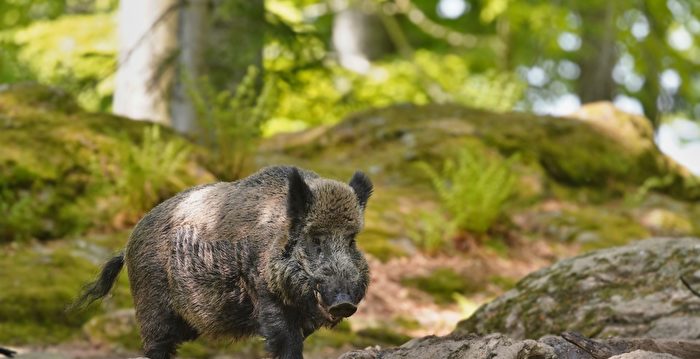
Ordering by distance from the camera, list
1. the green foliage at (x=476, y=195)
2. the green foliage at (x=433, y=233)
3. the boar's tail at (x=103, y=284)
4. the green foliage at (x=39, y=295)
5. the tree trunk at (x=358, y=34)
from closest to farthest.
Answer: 1. the boar's tail at (x=103, y=284)
2. the green foliage at (x=39, y=295)
3. the green foliage at (x=433, y=233)
4. the green foliage at (x=476, y=195)
5. the tree trunk at (x=358, y=34)

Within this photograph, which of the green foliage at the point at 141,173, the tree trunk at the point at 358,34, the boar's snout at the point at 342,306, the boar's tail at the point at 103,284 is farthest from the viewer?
the tree trunk at the point at 358,34

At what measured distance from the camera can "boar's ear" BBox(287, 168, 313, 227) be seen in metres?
4.06

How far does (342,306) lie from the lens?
148 inches

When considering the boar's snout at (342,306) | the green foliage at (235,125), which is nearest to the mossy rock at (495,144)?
the green foliage at (235,125)

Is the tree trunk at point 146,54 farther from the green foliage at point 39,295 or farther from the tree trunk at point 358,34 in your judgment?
the tree trunk at point 358,34

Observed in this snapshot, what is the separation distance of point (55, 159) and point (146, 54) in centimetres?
209

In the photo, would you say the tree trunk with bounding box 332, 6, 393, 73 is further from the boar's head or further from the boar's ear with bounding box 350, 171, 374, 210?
the boar's head

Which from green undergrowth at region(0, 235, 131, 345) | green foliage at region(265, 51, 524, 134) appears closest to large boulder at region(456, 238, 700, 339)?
green undergrowth at region(0, 235, 131, 345)

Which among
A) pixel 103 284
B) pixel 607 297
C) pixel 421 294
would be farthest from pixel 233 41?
pixel 103 284

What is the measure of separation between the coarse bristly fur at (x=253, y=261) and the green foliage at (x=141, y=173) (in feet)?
14.2

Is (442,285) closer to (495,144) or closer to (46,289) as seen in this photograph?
(46,289)

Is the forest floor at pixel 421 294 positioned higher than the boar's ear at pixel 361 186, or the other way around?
the boar's ear at pixel 361 186

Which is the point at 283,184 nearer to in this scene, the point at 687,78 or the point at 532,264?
the point at 532,264

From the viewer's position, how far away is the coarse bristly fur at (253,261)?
13.1 feet
